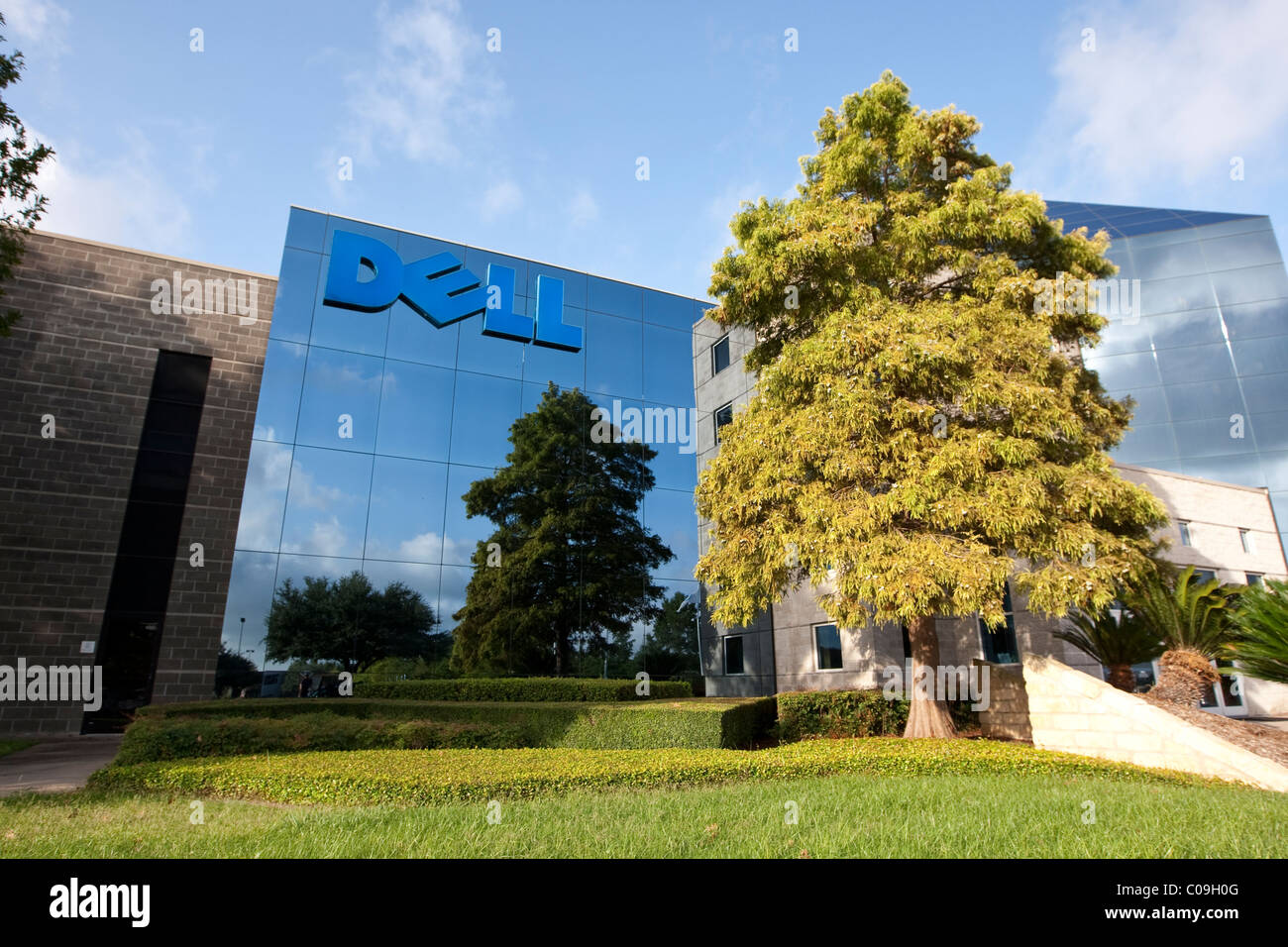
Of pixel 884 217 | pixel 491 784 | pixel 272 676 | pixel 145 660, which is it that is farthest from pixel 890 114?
pixel 145 660

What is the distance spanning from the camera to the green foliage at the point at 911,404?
10344 mm

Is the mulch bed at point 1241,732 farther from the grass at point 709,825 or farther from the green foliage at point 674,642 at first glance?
the green foliage at point 674,642

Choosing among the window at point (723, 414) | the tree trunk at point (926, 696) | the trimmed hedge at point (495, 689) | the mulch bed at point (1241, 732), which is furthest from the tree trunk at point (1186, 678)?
the window at point (723, 414)

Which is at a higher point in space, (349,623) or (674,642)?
(349,623)

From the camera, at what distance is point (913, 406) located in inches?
432

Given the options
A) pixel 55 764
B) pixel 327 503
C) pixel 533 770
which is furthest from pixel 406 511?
pixel 533 770

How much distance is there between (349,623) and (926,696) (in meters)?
13.9

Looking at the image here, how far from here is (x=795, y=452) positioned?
1155 centimetres

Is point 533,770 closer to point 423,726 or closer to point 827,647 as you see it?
point 423,726

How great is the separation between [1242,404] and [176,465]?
4303 centimetres

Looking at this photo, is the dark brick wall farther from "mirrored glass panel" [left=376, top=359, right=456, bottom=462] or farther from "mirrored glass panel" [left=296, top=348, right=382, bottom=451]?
"mirrored glass panel" [left=376, top=359, right=456, bottom=462]

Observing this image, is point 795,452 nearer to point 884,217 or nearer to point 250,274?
point 884,217

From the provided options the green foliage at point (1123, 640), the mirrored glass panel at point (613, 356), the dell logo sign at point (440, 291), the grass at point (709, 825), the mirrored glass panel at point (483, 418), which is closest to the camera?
the grass at point (709, 825)

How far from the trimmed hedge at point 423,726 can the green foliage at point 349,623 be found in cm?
151
